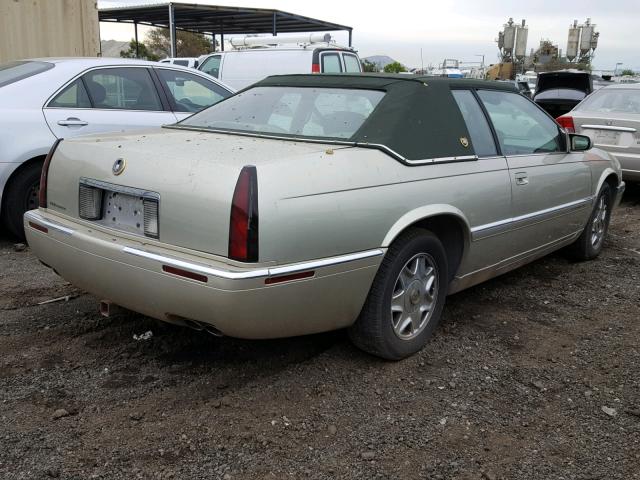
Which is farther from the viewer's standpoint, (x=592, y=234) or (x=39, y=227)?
(x=592, y=234)

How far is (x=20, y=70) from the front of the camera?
5.51 metres

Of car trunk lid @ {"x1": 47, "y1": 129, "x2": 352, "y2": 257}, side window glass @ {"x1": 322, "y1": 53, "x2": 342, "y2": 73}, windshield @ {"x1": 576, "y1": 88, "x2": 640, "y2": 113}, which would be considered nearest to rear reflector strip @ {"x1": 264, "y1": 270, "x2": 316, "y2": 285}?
car trunk lid @ {"x1": 47, "y1": 129, "x2": 352, "y2": 257}

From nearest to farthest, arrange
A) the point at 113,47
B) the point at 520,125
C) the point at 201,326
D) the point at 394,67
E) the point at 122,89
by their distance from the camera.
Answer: the point at 201,326 < the point at 520,125 < the point at 122,89 < the point at 394,67 < the point at 113,47

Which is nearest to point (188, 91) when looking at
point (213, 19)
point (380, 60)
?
point (213, 19)

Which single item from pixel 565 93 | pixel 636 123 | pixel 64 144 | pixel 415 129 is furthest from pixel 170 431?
pixel 565 93

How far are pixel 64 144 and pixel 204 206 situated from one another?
121 centimetres

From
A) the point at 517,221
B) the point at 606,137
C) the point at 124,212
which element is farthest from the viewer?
the point at 606,137

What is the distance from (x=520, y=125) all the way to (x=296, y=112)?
166 centimetres

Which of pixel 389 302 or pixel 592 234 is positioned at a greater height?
pixel 389 302

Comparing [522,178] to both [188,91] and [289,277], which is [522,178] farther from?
[188,91]

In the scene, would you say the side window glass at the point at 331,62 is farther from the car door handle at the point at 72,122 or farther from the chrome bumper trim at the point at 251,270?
the chrome bumper trim at the point at 251,270

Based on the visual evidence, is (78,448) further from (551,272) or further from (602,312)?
(551,272)

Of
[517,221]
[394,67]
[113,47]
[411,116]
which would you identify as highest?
[113,47]

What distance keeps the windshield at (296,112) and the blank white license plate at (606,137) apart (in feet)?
17.6
